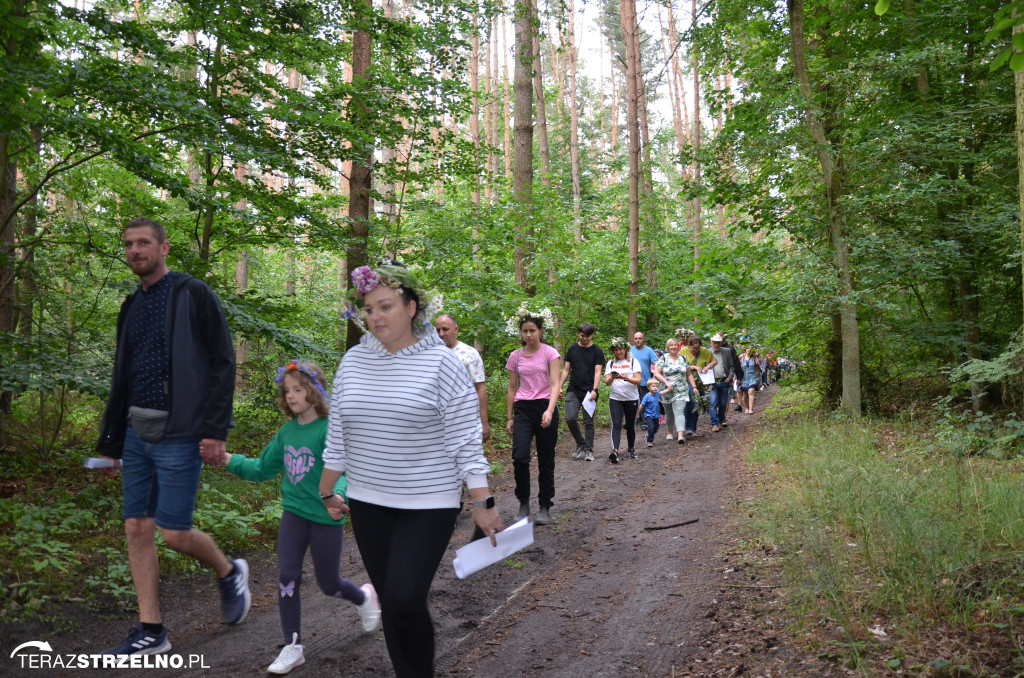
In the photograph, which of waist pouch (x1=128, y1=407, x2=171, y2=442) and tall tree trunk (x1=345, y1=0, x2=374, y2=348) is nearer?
waist pouch (x1=128, y1=407, x2=171, y2=442)

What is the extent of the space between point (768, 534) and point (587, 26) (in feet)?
137

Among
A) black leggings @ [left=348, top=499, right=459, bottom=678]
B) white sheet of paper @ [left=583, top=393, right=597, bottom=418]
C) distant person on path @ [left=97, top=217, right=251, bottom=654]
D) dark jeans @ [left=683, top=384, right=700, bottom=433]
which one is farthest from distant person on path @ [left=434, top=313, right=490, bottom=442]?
dark jeans @ [left=683, top=384, right=700, bottom=433]

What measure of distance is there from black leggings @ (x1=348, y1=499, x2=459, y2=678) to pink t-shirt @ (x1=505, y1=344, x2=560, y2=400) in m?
4.37

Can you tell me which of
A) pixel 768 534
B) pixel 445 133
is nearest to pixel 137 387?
pixel 768 534

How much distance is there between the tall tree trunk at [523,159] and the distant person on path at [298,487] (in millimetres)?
11288

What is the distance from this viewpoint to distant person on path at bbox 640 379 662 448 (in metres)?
13.7

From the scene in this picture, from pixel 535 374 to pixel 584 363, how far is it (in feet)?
9.91

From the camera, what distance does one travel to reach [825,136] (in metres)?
13.2

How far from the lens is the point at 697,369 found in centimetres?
1485

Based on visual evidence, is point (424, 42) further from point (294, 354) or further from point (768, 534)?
point (768, 534)

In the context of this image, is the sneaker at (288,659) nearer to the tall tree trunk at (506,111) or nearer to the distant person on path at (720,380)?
the distant person on path at (720,380)

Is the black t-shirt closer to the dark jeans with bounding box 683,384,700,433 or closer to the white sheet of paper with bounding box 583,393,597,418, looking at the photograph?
the white sheet of paper with bounding box 583,393,597,418

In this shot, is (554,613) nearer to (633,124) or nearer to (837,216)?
(837,216)

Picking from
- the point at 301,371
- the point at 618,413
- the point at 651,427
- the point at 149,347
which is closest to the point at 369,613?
the point at 301,371
